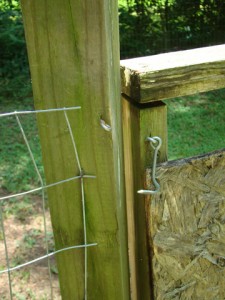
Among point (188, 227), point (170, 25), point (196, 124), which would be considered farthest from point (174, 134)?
point (188, 227)

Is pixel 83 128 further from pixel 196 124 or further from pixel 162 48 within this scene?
pixel 162 48

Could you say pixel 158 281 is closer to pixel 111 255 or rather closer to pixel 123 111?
pixel 111 255

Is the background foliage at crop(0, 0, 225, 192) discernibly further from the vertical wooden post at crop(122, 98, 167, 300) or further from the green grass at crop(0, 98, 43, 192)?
the vertical wooden post at crop(122, 98, 167, 300)

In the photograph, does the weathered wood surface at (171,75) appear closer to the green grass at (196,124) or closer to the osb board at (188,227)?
the osb board at (188,227)

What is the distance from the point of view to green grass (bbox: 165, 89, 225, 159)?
4.67 m

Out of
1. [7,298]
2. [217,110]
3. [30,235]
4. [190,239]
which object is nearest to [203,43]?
[217,110]

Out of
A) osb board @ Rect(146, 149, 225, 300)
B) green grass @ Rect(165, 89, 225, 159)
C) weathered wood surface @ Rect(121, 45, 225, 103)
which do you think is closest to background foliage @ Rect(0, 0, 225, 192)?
green grass @ Rect(165, 89, 225, 159)

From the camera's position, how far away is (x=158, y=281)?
124 centimetres

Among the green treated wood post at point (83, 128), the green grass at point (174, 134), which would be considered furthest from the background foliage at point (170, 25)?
the green treated wood post at point (83, 128)

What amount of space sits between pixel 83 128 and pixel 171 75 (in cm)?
26

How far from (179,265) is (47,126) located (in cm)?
57

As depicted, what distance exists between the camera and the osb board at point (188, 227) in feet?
3.89

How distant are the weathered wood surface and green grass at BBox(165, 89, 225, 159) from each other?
3.38 meters

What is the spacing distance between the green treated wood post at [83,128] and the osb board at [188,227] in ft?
0.33
